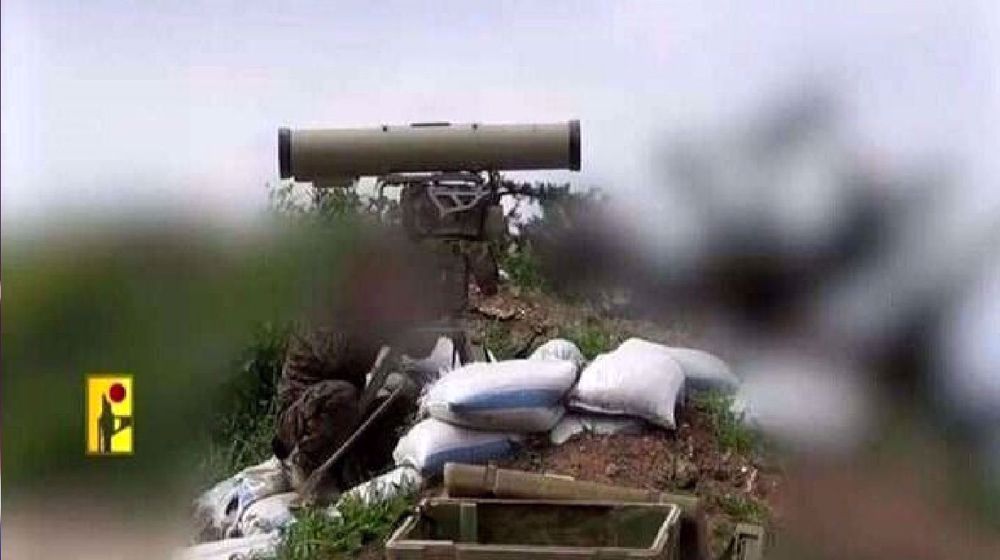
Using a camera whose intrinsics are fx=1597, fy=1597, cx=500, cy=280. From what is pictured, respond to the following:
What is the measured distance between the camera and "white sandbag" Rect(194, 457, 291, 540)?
2490 millimetres

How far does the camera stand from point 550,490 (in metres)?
2.46

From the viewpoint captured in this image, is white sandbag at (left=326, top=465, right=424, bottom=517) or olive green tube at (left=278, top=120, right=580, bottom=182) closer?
olive green tube at (left=278, top=120, right=580, bottom=182)

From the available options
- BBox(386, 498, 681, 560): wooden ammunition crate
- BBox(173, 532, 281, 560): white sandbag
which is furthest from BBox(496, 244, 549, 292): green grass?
BBox(173, 532, 281, 560): white sandbag

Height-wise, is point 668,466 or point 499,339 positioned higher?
point 499,339

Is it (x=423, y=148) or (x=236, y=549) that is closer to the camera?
(x=423, y=148)

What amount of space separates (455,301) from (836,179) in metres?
0.61

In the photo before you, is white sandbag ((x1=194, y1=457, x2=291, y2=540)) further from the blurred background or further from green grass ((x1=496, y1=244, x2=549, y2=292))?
green grass ((x1=496, y1=244, x2=549, y2=292))

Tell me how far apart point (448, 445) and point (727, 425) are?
43 cm

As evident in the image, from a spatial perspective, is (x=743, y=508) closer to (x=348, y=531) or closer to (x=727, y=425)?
(x=727, y=425)

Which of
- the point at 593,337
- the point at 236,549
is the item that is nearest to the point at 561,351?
the point at 593,337

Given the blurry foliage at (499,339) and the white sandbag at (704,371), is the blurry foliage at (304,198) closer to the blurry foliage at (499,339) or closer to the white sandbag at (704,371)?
the blurry foliage at (499,339)

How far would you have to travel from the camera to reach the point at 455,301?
2.47m

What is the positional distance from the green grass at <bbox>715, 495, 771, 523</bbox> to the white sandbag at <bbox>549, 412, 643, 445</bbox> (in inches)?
6.8

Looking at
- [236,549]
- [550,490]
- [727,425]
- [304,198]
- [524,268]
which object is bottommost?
[236,549]
